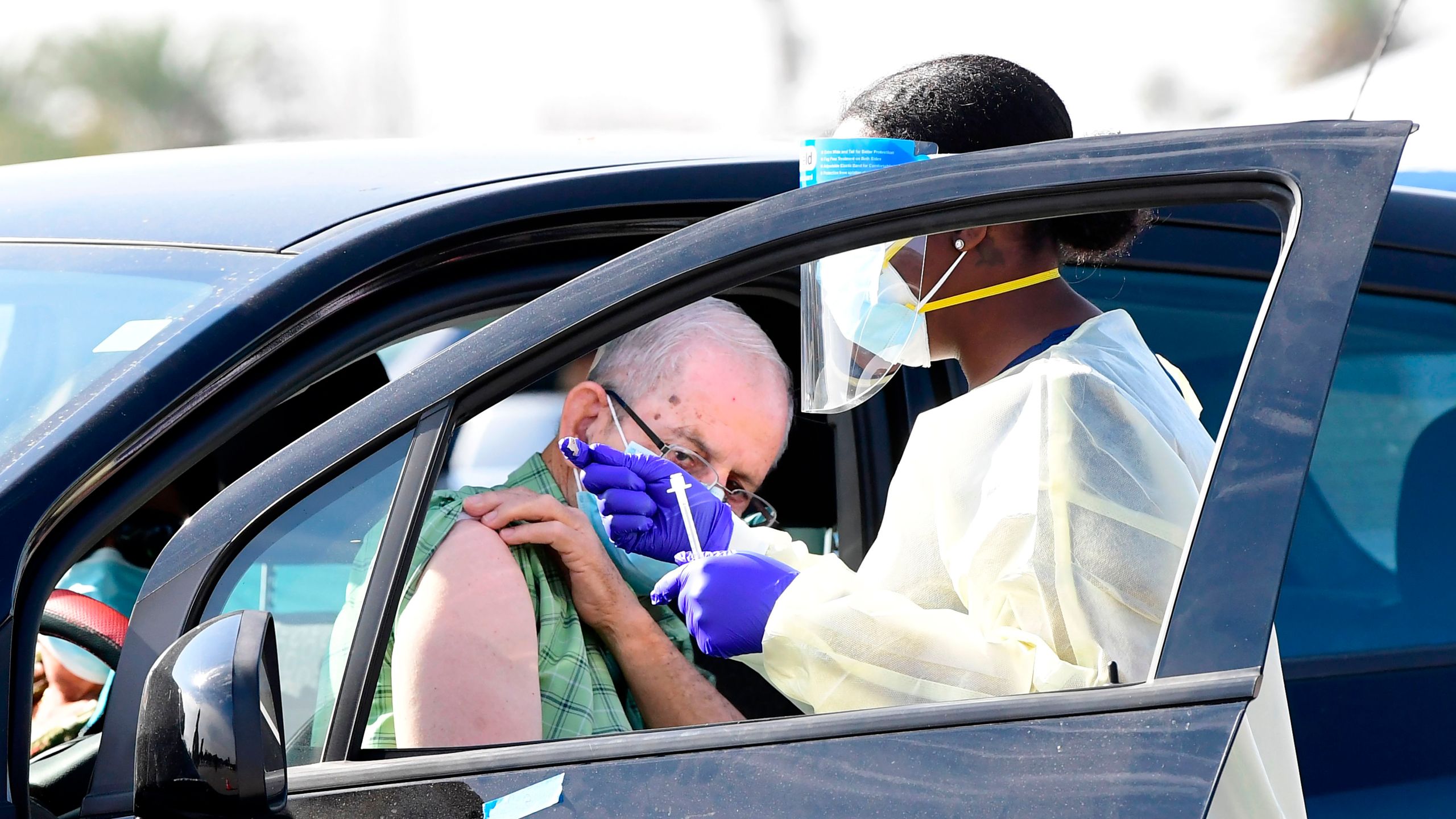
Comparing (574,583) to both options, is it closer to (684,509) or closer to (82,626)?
(684,509)

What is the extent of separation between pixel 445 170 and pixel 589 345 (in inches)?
30.2

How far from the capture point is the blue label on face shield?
1.67 meters

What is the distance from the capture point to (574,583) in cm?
175

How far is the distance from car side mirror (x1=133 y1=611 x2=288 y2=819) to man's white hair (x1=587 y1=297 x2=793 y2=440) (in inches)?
33.6

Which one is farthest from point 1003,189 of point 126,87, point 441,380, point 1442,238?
point 126,87

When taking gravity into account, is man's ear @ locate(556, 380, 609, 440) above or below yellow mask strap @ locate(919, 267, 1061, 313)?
below

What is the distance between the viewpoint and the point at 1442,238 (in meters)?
2.07

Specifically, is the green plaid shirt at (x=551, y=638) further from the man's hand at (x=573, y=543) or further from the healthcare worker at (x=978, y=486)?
the healthcare worker at (x=978, y=486)

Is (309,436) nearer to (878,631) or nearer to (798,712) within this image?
(878,631)

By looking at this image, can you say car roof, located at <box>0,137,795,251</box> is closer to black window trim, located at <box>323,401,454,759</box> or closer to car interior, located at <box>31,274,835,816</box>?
car interior, located at <box>31,274,835,816</box>

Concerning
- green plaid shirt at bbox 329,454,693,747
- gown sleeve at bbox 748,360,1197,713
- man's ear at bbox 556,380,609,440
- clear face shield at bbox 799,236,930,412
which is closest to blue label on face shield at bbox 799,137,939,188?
clear face shield at bbox 799,236,930,412

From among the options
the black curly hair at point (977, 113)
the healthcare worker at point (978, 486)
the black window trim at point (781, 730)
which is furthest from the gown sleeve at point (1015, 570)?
the black curly hair at point (977, 113)

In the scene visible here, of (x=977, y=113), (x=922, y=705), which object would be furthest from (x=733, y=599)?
(x=977, y=113)

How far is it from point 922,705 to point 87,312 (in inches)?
48.4
